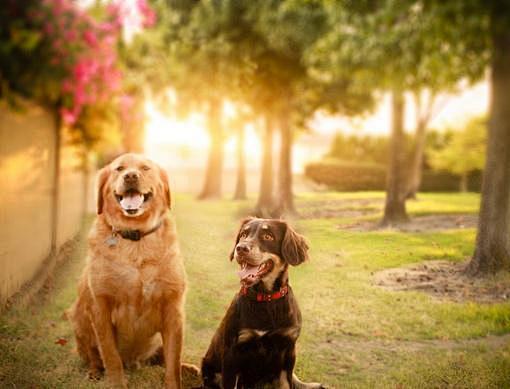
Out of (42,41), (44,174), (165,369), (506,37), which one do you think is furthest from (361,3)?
(165,369)

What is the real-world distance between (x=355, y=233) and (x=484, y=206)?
895mm

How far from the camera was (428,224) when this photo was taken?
4.33 metres

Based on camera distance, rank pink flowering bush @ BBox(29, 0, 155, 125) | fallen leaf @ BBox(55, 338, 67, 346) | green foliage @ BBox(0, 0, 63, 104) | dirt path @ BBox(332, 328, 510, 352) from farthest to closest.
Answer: fallen leaf @ BBox(55, 338, 67, 346), dirt path @ BBox(332, 328, 510, 352), pink flowering bush @ BBox(29, 0, 155, 125), green foliage @ BBox(0, 0, 63, 104)

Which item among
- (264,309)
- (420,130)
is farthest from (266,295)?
(420,130)

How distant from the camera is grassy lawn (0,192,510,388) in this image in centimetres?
426

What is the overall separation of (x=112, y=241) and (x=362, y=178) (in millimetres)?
1778

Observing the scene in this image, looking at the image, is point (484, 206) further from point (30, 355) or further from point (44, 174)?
point (30, 355)

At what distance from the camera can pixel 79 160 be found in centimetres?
434

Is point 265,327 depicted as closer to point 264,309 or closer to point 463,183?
point 264,309

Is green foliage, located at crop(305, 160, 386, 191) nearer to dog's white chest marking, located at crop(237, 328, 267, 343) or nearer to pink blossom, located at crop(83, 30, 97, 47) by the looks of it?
dog's white chest marking, located at crop(237, 328, 267, 343)

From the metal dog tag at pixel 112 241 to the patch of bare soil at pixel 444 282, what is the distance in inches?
73.7

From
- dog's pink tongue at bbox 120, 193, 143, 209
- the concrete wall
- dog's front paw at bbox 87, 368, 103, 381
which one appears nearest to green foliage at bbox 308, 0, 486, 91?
dog's pink tongue at bbox 120, 193, 143, 209

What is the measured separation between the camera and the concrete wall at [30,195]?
3.90 metres

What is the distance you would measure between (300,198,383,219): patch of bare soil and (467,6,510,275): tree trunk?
0.74 m
